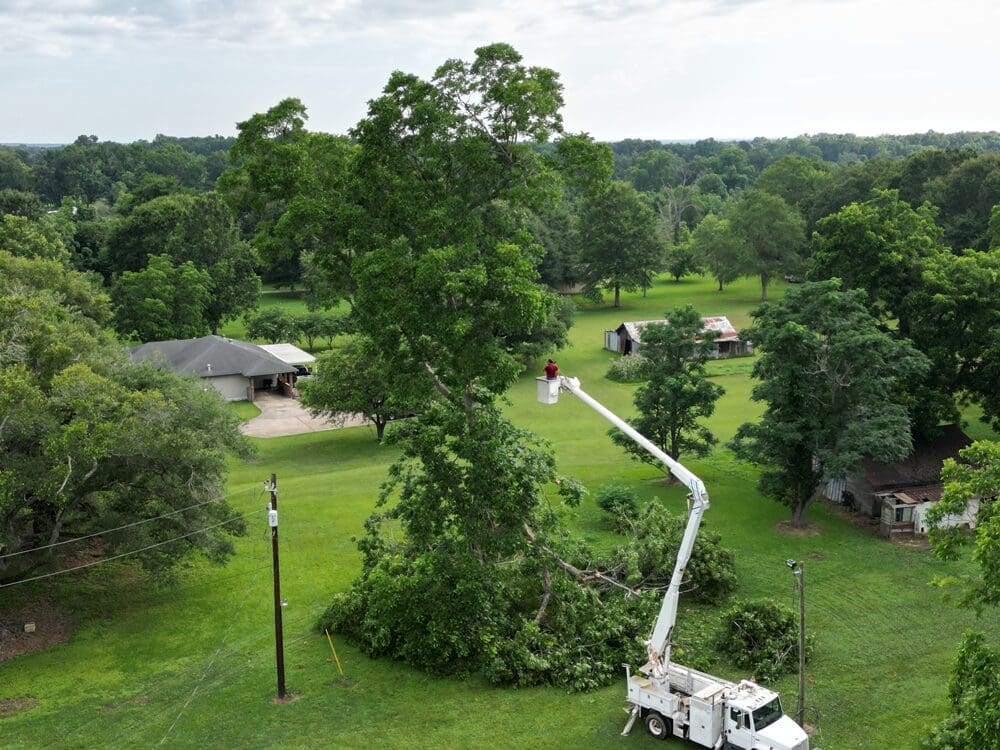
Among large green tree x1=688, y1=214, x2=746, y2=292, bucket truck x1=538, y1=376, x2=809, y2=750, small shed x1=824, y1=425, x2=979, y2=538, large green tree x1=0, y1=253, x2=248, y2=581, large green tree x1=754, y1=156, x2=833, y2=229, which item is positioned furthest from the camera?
large green tree x1=754, y1=156, x2=833, y2=229

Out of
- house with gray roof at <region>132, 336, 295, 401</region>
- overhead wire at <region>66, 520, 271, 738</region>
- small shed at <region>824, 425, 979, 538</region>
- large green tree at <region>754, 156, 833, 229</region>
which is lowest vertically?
overhead wire at <region>66, 520, 271, 738</region>

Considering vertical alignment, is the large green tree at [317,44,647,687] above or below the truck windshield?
above

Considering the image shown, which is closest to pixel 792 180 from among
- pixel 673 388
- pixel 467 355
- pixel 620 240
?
pixel 620 240

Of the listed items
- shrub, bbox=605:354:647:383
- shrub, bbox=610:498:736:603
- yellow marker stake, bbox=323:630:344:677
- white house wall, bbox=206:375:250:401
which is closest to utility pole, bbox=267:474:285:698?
yellow marker stake, bbox=323:630:344:677

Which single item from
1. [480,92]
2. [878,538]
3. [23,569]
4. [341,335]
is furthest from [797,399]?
[341,335]

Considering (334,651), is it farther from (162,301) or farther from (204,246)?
(204,246)

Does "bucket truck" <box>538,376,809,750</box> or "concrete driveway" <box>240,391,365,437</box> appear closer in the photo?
"bucket truck" <box>538,376,809,750</box>

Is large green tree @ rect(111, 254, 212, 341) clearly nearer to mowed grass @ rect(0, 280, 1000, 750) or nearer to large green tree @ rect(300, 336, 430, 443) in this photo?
large green tree @ rect(300, 336, 430, 443)
